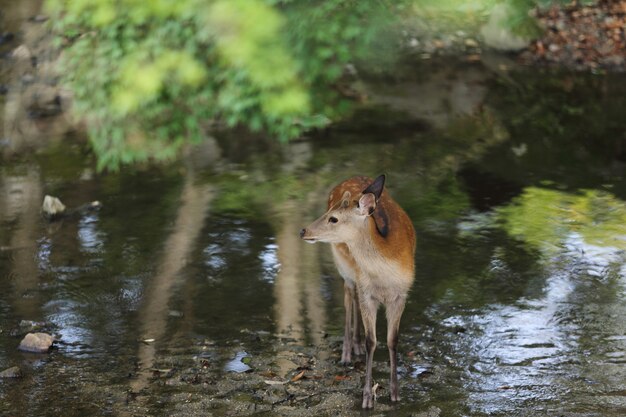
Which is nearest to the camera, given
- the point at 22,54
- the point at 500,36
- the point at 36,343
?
the point at 36,343

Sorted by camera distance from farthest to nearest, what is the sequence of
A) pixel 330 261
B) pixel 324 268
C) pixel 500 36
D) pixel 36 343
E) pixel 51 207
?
pixel 500 36 < pixel 51 207 < pixel 330 261 < pixel 324 268 < pixel 36 343

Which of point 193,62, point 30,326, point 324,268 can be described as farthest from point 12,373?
point 193,62

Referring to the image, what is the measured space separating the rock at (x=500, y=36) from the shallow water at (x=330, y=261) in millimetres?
2753

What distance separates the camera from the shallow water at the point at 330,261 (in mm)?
7320

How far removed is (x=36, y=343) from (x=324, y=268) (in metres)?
2.68

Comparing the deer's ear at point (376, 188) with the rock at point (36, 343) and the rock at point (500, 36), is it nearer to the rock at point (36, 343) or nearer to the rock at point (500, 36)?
the rock at point (36, 343)

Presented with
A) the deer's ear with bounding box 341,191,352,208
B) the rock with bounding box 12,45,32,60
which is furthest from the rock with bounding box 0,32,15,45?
the deer's ear with bounding box 341,191,352,208

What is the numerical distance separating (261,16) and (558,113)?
6041 millimetres

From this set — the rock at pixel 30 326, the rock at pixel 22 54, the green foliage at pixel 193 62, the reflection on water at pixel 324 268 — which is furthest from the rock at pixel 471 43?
the rock at pixel 30 326

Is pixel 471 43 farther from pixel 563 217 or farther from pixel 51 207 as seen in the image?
pixel 51 207

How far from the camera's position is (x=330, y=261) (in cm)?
973

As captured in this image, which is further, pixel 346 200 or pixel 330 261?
pixel 330 261

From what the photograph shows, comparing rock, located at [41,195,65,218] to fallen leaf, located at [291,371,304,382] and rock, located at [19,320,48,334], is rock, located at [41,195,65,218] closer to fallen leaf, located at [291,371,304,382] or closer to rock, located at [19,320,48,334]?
rock, located at [19,320,48,334]

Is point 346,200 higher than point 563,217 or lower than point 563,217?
higher
